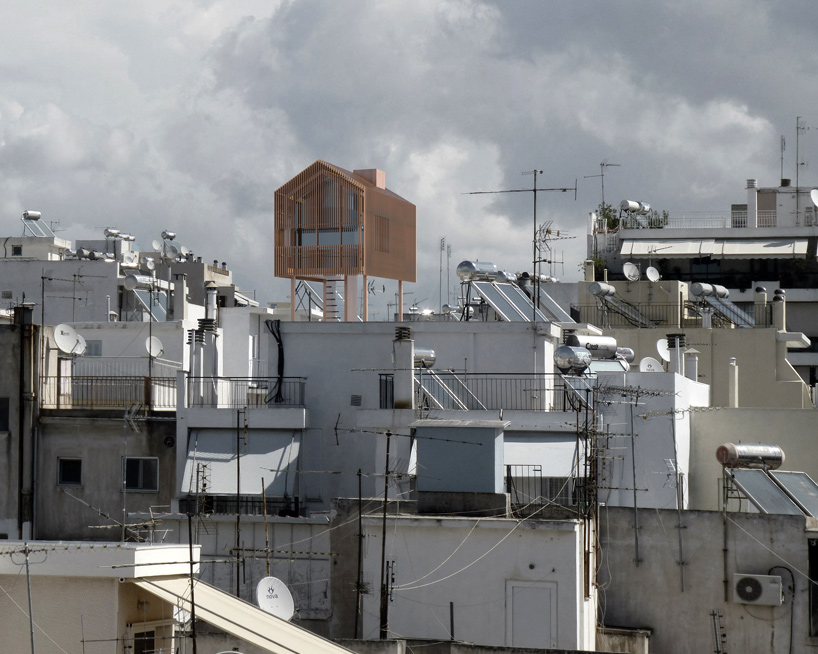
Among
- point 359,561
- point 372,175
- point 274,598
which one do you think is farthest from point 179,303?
point 274,598

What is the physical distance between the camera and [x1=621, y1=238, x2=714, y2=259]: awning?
73.2 metres

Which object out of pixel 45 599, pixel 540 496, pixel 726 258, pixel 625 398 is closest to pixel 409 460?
pixel 540 496

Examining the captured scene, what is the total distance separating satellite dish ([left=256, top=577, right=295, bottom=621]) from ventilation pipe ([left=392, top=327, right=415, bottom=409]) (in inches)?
336

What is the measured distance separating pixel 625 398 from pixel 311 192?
13.5 meters

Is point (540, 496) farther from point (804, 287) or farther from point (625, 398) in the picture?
point (804, 287)

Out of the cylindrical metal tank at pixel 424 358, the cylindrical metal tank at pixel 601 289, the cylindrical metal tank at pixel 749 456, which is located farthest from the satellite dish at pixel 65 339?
the cylindrical metal tank at pixel 601 289

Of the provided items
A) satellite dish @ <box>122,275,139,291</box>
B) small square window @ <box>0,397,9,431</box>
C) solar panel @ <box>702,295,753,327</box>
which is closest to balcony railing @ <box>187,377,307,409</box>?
small square window @ <box>0,397,9,431</box>

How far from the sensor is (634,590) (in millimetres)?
31391

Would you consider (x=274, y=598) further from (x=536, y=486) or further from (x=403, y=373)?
(x=403, y=373)

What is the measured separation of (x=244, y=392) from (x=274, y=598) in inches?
460

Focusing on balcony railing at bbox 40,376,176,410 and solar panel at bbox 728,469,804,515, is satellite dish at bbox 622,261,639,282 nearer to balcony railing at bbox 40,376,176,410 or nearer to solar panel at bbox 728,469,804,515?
balcony railing at bbox 40,376,176,410

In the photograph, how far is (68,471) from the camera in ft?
120

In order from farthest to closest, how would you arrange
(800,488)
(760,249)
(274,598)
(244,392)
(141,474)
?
(760,249)
(244,392)
(141,474)
(800,488)
(274,598)

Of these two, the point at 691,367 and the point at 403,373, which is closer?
the point at 403,373
